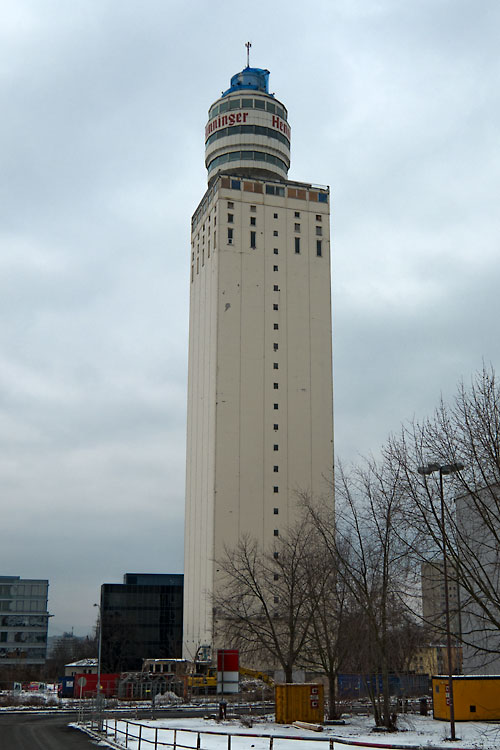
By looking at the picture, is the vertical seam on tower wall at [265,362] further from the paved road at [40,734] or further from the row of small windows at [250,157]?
the paved road at [40,734]

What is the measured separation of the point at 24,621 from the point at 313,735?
349 feet

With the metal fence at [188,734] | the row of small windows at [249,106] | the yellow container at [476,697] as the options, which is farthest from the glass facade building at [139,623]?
the yellow container at [476,697]

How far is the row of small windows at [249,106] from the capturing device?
109 meters

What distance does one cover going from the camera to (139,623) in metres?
109

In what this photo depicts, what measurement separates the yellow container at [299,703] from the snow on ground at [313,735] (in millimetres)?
659

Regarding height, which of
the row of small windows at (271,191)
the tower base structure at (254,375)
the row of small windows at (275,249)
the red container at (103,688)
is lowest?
the red container at (103,688)

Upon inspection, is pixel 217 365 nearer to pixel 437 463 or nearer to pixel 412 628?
pixel 412 628

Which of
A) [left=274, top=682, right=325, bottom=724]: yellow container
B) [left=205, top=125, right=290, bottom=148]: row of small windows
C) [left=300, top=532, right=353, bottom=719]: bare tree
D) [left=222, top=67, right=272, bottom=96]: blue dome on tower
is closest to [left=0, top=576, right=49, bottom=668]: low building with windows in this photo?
[left=205, top=125, right=290, bottom=148]: row of small windows

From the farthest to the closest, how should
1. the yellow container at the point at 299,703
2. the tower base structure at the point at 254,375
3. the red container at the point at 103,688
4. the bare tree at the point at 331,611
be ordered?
the tower base structure at the point at 254,375 → the red container at the point at 103,688 → the bare tree at the point at 331,611 → the yellow container at the point at 299,703

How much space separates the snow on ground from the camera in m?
27.5

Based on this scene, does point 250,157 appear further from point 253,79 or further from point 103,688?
point 103,688

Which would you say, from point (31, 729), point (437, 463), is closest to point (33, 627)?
point (31, 729)

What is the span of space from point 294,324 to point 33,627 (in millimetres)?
68950

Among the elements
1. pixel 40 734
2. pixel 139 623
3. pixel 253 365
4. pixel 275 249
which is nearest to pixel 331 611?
pixel 40 734
